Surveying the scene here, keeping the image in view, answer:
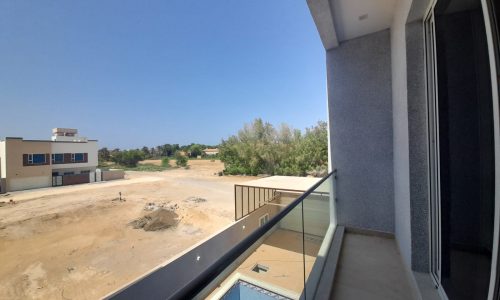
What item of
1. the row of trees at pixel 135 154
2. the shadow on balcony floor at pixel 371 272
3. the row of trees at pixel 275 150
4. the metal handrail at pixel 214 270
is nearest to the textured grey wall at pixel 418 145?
the shadow on balcony floor at pixel 371 272

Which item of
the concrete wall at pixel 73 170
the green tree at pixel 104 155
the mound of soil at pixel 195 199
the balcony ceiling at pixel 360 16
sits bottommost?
the mound of soil at pixel 195 199

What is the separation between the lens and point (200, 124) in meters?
48.9

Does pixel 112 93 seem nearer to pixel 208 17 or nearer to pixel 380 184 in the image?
pixel 208 17

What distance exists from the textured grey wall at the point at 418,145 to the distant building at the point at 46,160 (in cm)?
2515

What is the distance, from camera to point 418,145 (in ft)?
5.48

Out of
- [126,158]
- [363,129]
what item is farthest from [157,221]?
[126,158]

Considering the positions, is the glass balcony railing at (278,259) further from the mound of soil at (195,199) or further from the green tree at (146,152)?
the green tree at (146,152)

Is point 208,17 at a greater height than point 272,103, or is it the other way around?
point 208,17

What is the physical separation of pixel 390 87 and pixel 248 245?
9.44 feet

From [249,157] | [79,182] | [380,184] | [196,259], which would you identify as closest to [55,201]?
[79,182]

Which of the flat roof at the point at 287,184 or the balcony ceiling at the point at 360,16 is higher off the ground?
the balcony ceiling at the point at 360,16

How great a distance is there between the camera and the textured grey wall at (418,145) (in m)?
1.64

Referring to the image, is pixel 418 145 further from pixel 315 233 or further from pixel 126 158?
pixel 126 158

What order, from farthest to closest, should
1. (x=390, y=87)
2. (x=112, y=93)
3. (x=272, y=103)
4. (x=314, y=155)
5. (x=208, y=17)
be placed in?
1. (x=112, y=93)
2. (x=272, y=103)
3. (x=208, y=17)
4. (x=314, y=155)
5. (x=390, y=87)
